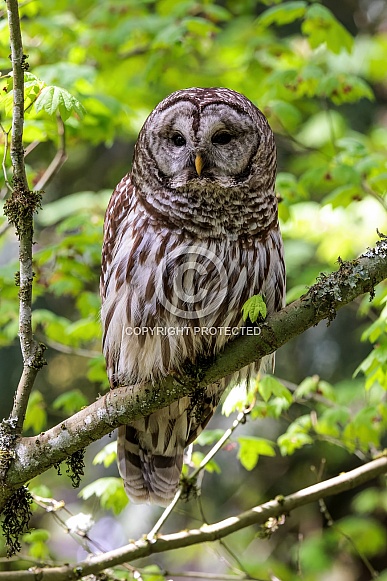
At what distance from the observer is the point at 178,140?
11.3 ft

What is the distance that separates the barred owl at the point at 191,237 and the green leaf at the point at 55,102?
16.6 inches

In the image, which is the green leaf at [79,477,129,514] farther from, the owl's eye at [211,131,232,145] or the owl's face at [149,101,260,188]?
the owl's eye at [211,131,232,145]

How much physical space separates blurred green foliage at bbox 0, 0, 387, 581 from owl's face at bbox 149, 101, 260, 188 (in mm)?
465

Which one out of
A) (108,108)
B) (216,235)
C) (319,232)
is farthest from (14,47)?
(319,232)

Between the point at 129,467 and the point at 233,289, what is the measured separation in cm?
122

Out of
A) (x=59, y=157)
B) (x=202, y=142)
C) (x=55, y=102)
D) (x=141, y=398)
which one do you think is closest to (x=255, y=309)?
(x=141, y=398)

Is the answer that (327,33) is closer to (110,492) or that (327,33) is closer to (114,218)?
(114,218)

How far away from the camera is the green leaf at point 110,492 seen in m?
3.89

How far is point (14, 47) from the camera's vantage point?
2695mm

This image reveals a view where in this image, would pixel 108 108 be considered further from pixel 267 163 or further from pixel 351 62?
pixel 351 62

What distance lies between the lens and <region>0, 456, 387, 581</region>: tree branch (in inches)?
130

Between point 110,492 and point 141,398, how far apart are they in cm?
105

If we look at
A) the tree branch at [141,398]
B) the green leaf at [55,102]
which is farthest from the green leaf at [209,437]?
the green leaf at [55,102]

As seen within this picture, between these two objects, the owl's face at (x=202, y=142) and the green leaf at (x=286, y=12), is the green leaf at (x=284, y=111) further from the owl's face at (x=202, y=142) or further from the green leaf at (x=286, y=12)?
the owl's face at (x=202, y=142)
